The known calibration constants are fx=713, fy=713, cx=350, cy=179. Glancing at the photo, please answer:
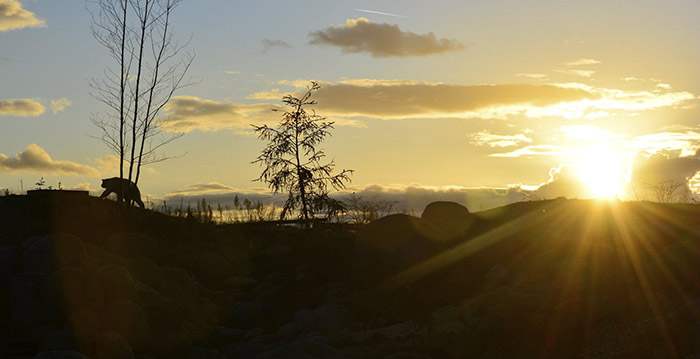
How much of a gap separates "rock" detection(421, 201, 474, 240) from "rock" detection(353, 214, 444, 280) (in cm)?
71

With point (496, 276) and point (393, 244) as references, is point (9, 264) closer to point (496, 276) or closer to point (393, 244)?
point (393, 244)

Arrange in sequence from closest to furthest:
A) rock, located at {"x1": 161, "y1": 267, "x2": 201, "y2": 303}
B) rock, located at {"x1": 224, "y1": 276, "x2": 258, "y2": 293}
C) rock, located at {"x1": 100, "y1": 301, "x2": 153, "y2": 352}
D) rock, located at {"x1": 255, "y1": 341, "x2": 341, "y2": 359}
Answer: rock, located at {"x1": 255, "y1": 341, "x2": 341, "y2": 359}
rock, located at {"x1": 100, "y1": 301, "x2": 153, "y2": 352}
rock, located at {"x1": 161, "y1": 267, "x2": 201, "y2": 303}
rock, located at {"x1": 224, "y1": 276, "x2": 258, "y2": 293}

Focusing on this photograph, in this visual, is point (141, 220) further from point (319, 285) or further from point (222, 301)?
point (319, 285)

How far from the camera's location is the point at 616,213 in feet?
46.4

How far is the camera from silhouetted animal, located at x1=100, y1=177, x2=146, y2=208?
20.2m

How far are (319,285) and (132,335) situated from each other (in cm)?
454

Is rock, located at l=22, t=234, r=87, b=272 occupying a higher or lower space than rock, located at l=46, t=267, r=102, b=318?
higher

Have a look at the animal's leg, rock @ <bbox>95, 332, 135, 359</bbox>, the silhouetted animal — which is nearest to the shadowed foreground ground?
rock @ <bbox>95, 332, 135, 359</bbox>

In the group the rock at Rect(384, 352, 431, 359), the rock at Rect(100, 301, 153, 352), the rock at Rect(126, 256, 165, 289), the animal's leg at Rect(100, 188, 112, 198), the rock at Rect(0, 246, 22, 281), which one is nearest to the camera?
the rock at Rect(384, 352, 431, 359)

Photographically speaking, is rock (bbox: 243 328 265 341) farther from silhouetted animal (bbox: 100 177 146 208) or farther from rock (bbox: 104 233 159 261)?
silhouetted animal (bbox: 100 177 146 208)

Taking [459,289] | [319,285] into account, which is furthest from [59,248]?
[459,289]

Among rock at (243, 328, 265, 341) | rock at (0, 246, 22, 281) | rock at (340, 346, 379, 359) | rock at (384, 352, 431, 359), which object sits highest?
rock at (0, 246, 22, 281)

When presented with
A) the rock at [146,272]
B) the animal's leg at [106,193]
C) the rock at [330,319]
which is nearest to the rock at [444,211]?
the rock at [330,319]

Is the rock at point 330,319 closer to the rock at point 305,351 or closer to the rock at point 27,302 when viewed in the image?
the rock at point 305,351
